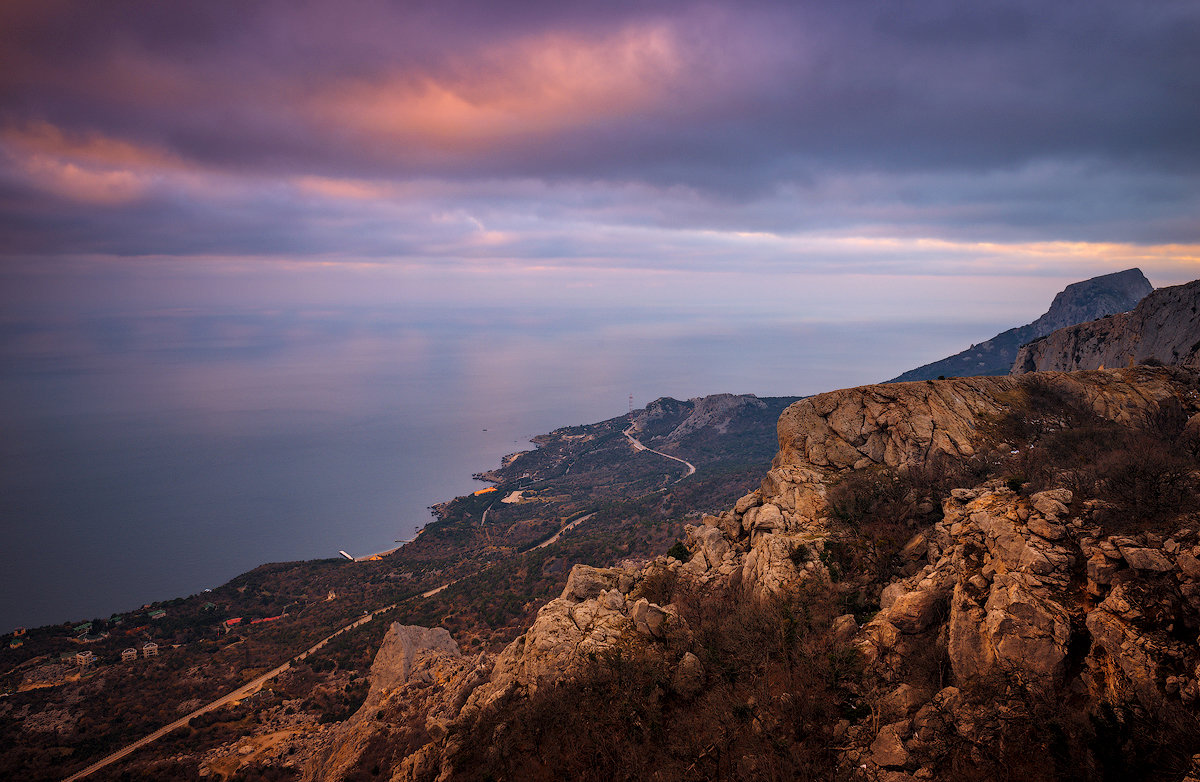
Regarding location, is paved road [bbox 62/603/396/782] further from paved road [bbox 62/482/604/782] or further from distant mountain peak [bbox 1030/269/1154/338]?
distant mountain peak [bbox 1030/269/1154/338]

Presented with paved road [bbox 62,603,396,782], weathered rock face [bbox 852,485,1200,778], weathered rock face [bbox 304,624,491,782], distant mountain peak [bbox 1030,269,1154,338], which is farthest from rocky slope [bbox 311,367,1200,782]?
distant mountain peak [bbox 1030,269,1154,338]

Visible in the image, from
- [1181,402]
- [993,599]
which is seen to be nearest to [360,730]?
[993,599]

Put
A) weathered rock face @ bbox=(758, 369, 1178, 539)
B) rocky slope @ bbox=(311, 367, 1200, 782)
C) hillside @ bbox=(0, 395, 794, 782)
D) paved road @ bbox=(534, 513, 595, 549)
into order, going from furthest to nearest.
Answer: paved road @ bbox=(534, 513, 595, 549), hillside @ bbox=(0, 395, 794, 782), weathered rock face @ bbox=(758, 369, 1178, 539), rocky slope @ bbox=(311, 367, 1200, 782)

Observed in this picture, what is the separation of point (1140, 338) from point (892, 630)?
118 feet

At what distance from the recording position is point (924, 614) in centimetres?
1345

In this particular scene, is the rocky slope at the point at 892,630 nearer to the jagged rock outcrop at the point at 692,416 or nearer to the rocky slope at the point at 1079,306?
the rocky slope at the point at 1079,306

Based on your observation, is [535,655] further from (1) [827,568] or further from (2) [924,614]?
(2) [924,614]

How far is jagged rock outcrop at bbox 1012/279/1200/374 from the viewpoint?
99.2 ft

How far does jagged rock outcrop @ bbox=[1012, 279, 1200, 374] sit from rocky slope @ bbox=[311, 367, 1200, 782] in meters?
7.97

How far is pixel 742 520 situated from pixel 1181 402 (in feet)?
68.7

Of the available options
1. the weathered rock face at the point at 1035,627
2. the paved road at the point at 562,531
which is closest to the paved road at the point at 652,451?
the paved road at the point at 562,531

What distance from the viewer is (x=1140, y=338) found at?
112ft

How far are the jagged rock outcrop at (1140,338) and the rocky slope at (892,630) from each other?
314 inches

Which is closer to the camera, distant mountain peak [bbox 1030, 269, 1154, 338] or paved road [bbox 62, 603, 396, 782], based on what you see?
paved road [bbox 62, 603, 396, 782]
